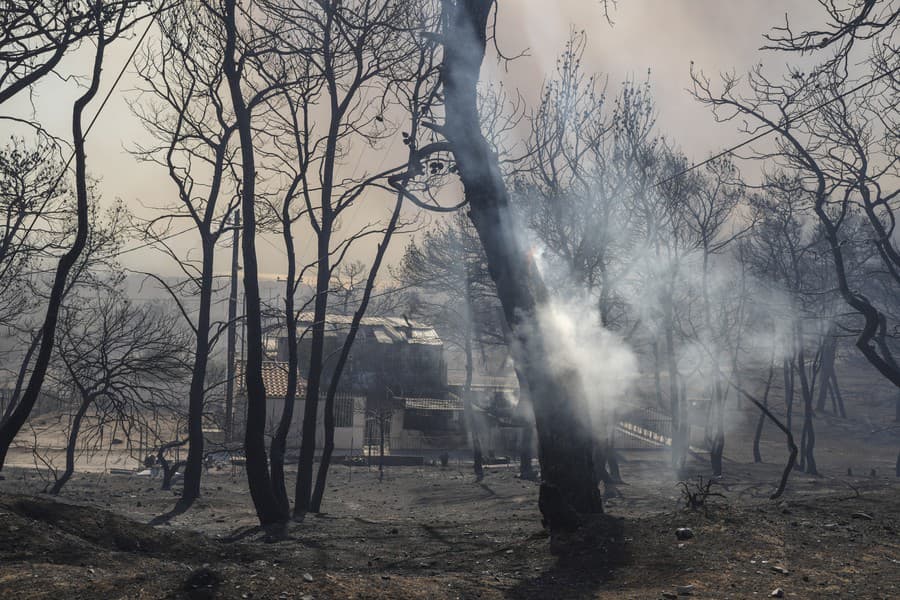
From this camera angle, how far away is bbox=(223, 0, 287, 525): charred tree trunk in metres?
11.2

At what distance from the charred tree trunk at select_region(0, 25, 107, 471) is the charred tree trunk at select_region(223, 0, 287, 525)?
117 inches

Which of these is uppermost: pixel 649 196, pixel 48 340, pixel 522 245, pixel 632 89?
pixel 632 89

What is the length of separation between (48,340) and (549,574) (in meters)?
5.79

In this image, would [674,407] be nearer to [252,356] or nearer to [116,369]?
[116,369]

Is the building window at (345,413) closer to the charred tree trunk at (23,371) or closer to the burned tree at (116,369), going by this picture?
the burned tree at (116,369)

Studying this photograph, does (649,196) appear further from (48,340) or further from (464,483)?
(48,340)

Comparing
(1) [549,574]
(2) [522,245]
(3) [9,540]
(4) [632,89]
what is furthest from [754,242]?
(3) [9,540]

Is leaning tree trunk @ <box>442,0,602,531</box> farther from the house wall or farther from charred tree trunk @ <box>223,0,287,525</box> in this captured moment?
the house wall

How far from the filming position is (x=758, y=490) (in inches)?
885

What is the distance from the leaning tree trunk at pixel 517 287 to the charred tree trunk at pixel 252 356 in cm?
356

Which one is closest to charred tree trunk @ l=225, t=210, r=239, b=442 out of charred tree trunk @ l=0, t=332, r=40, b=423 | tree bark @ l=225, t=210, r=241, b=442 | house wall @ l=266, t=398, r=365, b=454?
tree bark @ l=225, t=210, r=241, b=442

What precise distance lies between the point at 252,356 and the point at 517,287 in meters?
4.52

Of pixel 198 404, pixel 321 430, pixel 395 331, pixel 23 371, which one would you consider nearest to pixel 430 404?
pixel 321 430

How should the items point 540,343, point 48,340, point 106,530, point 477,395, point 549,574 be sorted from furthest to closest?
point 477,395 < point 540,343 < point 48,340 < point 106,530 < point 549,574
